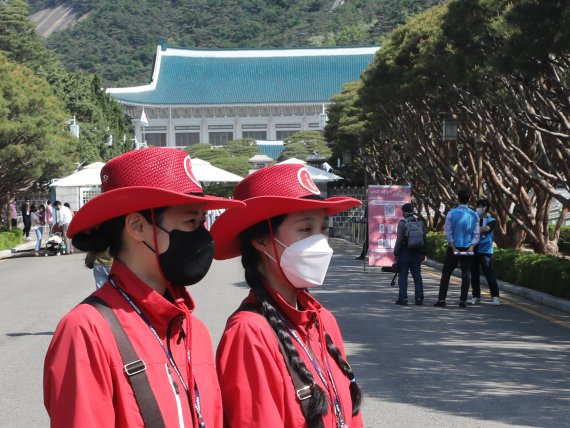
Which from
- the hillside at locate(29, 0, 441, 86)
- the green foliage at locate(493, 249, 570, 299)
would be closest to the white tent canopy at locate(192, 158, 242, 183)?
the green foliage at locate(493, 249, 570, 299)

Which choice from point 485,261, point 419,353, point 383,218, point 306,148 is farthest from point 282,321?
point 306,148

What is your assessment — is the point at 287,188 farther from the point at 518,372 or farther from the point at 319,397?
the point at 518,372

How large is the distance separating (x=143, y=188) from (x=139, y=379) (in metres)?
0.52

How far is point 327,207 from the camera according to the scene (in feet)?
12.2

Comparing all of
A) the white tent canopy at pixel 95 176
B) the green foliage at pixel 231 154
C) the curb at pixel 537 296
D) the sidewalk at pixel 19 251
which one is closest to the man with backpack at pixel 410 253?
the curb at pixel 537 296

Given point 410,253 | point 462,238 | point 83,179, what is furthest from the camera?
point 83,179

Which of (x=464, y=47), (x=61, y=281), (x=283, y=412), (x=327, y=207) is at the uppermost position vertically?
(x=464, y=47)

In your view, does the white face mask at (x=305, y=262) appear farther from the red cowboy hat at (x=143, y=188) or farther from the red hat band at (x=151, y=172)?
the red hat band at (x=151, y=172)

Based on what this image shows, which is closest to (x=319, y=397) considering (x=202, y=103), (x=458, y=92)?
(x=458, y=92)

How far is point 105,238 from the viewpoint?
3336mm

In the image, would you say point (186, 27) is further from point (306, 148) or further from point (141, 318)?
point (141, 318)

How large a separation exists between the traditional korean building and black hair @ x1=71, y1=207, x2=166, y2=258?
3781 inches

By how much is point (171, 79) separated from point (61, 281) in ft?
265

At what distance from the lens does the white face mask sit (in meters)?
3.60
